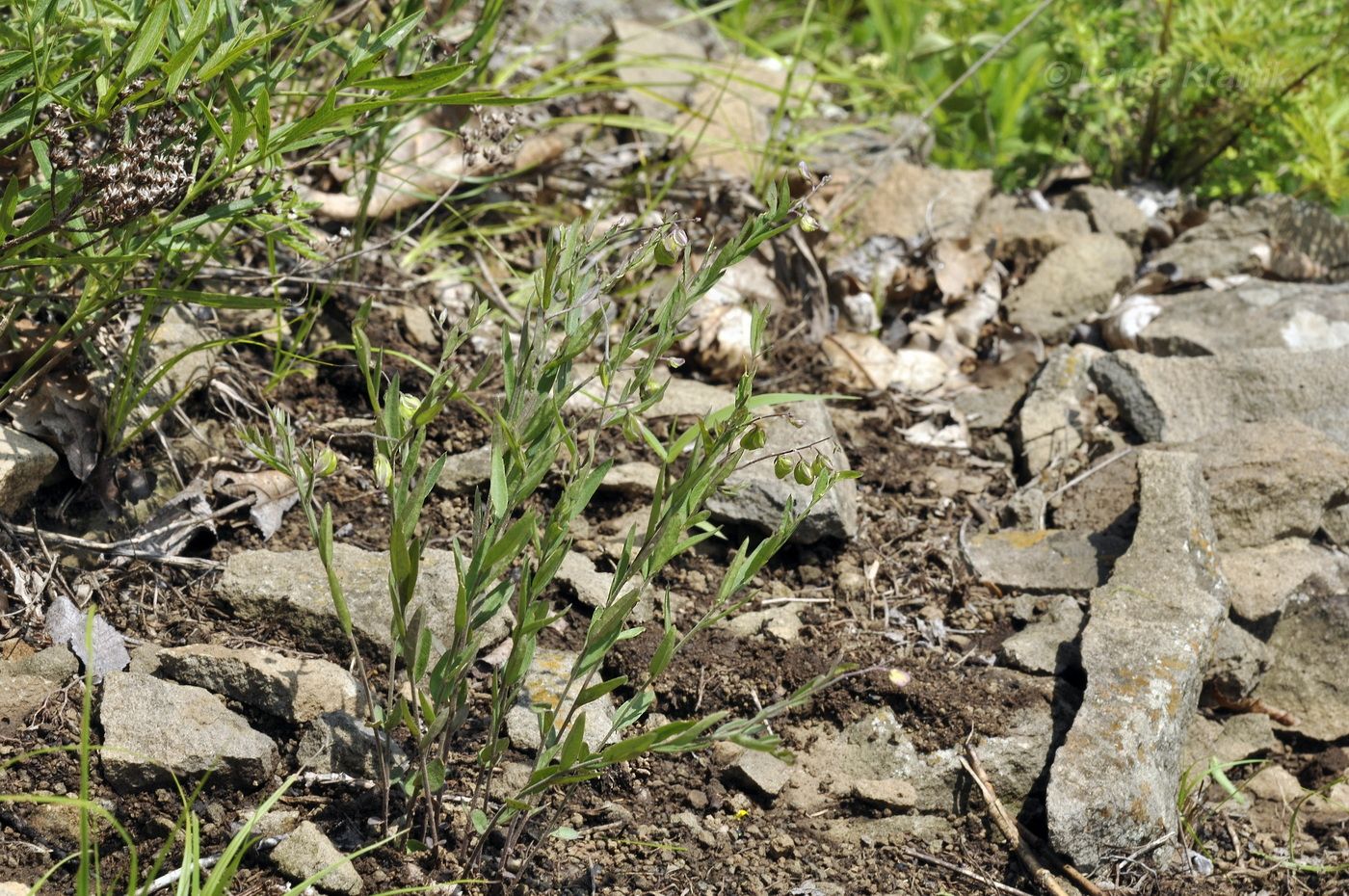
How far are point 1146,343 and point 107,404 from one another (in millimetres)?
2713

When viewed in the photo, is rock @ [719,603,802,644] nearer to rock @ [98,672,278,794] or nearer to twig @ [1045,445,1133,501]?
twig @ [1045,445,1133,501]

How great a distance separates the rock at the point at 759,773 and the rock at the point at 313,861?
694 mm

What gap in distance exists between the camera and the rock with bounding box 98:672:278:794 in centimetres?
188

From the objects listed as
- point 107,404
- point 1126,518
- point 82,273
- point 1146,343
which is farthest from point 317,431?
point 1146,343

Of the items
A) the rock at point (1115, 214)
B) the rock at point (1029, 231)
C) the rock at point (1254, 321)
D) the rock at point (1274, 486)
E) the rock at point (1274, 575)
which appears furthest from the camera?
the rock at point (1115, 214)

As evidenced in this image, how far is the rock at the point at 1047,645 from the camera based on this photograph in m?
2.49

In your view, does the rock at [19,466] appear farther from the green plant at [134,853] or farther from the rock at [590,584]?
the rock at [590,584]

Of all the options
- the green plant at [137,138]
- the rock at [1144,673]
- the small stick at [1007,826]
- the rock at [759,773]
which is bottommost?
the small stick at [1007,826]

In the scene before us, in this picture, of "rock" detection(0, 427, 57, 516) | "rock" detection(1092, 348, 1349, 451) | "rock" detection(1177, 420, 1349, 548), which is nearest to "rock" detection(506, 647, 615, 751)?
"rock" detection(0, 427, 57, 516)

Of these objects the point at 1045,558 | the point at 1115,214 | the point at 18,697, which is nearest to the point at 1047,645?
the point at 1045,558

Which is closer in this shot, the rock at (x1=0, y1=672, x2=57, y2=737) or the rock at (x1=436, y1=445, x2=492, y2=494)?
the rock at (x1=0, y1=672, x2=57, y2=737)

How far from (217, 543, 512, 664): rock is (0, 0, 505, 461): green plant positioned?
0.36m

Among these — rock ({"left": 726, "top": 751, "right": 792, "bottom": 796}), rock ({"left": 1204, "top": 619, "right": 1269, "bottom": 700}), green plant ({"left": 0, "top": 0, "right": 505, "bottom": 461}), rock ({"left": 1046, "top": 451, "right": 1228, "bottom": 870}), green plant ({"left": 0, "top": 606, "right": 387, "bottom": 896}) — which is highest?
green plant ({"left": 0, "top": 0, "right": 505, "bottom": 461})

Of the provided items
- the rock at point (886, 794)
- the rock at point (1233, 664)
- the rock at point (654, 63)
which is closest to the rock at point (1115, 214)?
the rock at point (654, 63)
